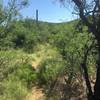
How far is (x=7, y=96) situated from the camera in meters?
12.4

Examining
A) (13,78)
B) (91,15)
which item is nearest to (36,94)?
(13,78)

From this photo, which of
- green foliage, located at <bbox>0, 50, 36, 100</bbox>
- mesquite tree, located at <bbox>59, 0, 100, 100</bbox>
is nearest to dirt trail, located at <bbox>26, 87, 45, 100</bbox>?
green foliage, located at <bbox>0, 50, 36, 100</bbox>

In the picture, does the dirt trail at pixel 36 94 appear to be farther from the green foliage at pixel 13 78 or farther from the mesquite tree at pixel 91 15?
the mesquite tree at pixel 91 15

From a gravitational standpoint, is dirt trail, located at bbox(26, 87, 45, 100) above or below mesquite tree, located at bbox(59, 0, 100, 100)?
below

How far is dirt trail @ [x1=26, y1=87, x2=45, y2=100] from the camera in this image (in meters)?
13.8

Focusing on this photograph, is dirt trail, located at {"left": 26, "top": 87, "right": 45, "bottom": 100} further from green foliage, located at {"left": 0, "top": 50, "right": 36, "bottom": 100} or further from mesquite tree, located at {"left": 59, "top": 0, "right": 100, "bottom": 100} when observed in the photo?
mesquite tree, located at {"left": 59, "top": 0, "right": 100, "bottom": 100}

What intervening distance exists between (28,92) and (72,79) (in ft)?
6.43

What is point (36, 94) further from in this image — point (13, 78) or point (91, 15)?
point (91, 15)

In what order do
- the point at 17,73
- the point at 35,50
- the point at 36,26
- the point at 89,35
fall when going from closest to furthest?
the point at 89,35 < the point at 17,73 < the point at 35,50 < the point at 36,26

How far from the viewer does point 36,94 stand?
1446 cm

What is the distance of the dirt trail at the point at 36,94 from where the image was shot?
13.8 m

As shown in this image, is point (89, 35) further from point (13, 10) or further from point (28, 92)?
point (28, 92)

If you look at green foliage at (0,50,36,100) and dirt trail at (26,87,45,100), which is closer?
green foliage at (0,50,36,100)

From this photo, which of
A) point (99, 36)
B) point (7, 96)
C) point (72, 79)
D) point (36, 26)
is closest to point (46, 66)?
point (72, 79)
